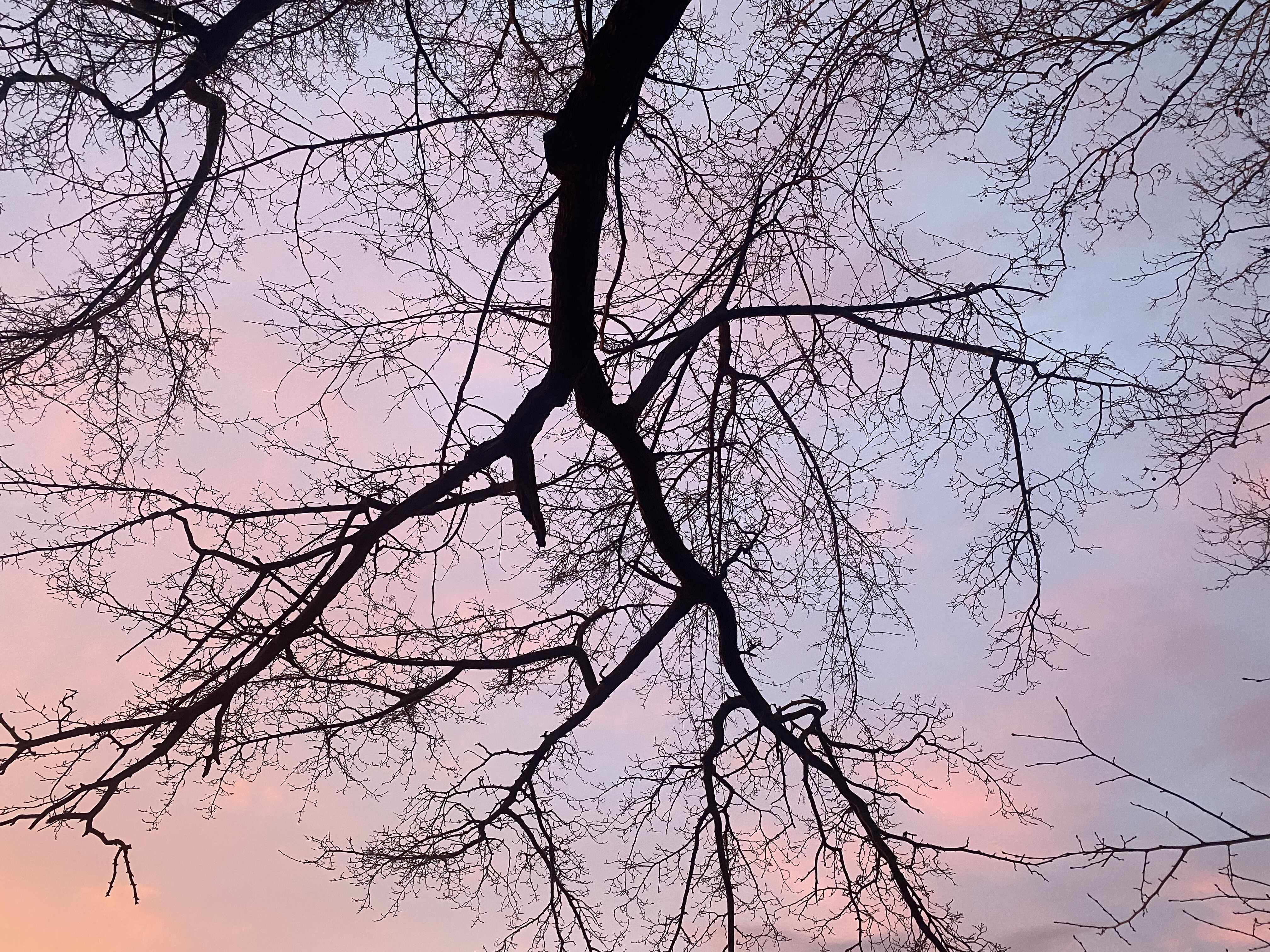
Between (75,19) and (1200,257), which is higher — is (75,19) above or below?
above

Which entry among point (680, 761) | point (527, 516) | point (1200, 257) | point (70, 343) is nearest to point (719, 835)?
point (680, 761)

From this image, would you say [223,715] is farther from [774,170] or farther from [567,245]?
[774,170]

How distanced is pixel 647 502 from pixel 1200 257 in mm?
3232

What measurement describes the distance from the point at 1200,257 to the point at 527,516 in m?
3.51

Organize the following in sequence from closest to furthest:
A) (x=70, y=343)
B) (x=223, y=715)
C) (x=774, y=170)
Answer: (x=223, y=715)
(x=70, y=343)
(x=774, y=170)

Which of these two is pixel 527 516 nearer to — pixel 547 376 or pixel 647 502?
pixel 547 376

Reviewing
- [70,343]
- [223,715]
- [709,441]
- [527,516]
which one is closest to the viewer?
[223,715]

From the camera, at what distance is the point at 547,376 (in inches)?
189

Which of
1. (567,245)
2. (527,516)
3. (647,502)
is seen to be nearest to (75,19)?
(567,245)

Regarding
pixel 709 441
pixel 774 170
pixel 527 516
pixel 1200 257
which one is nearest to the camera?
pixel 1200 257

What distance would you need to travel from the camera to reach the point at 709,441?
6457 mm

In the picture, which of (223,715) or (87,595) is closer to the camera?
(223,715)

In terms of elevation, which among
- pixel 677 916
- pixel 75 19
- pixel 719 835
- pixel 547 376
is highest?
pixel 75 19

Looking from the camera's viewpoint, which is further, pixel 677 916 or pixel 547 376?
pixel 677 916
